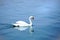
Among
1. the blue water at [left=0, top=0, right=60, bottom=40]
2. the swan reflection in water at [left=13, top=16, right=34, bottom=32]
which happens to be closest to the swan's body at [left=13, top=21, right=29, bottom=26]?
the swan reflection in water at [left=13, top=16, right=34, bottom=32]

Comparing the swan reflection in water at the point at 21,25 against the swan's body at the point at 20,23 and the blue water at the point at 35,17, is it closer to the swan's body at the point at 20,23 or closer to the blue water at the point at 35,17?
the swan's body at the point at 20,23

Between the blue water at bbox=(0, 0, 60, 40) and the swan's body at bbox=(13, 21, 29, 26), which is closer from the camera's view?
the blue water at bbox=(0, 0, 60, 40)

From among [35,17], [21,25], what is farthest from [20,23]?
[35,17]

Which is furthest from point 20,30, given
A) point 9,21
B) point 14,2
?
point 14,2

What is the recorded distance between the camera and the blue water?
19.9ft

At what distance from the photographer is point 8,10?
29.0 ft

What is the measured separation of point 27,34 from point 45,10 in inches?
109

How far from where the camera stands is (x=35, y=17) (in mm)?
7758

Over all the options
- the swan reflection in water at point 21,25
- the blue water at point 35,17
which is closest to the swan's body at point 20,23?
the swan reflection in water at point 21,25

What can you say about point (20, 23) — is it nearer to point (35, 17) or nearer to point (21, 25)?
point (21, 25)

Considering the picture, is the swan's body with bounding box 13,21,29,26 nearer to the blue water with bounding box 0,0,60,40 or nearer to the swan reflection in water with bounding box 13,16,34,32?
the swan reflection in water with bounding box 13,16,34,32

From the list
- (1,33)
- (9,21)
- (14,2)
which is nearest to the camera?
(1,33)

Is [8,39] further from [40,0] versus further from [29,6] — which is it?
[40,0]

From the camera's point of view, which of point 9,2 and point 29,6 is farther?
point 9,2
